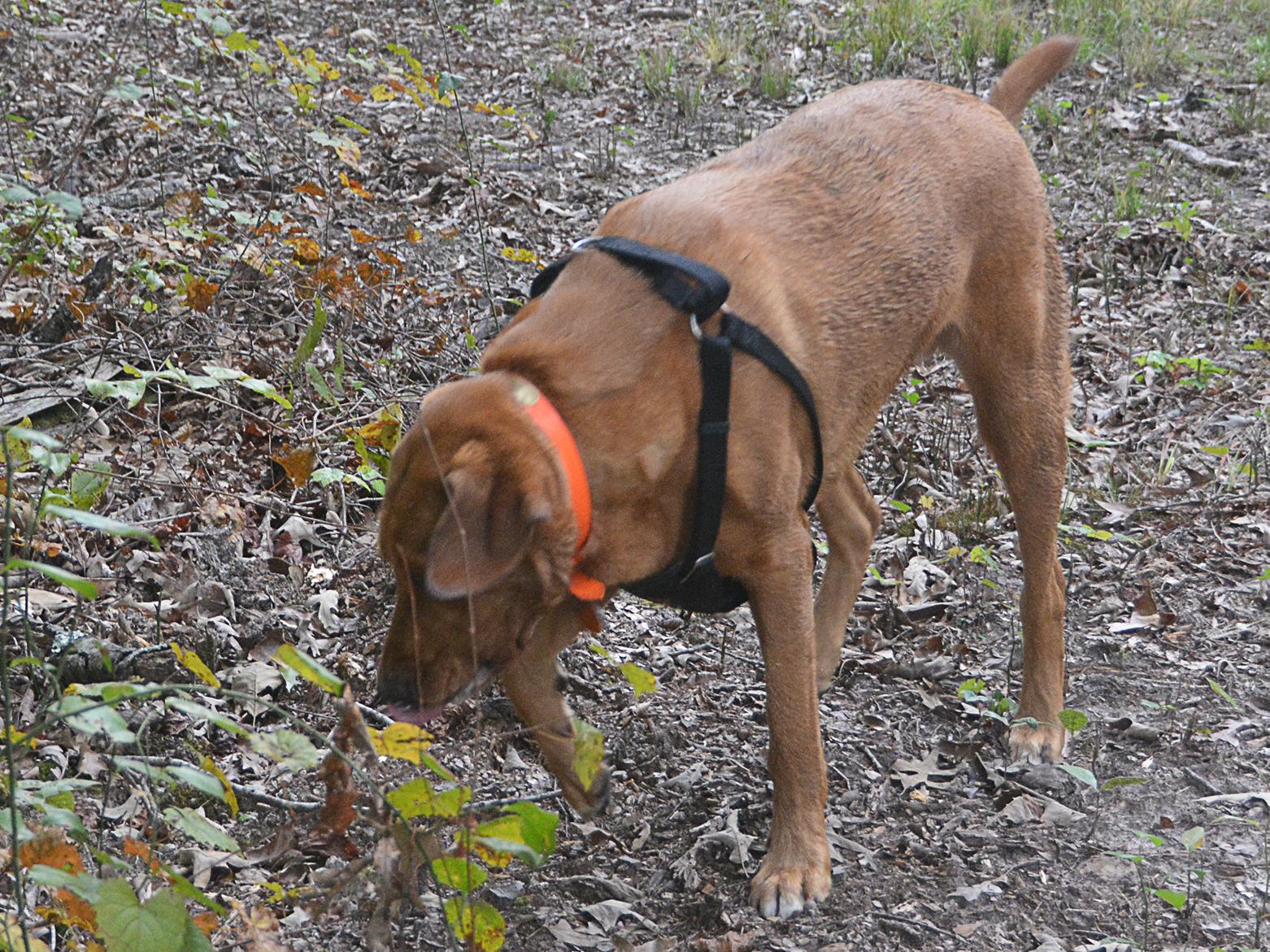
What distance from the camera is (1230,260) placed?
24.3 ft

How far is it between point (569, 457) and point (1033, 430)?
6.67ft

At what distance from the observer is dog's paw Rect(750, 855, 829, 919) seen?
3334 mm

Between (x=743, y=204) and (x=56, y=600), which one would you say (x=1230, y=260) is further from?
(x=56, y=600)

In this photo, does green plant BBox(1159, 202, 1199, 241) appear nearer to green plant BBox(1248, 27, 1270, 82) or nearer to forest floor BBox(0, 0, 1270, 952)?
forest floor BBox(0, 0, 1270, 952)

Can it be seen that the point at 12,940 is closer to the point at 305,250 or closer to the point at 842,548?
the point at 842,548

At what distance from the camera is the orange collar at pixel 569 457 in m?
2.82

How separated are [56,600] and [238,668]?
0.55 meters

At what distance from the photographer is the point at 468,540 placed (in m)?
2.71

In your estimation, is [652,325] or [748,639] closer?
[652,325]

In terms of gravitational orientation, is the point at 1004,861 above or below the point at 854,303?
below

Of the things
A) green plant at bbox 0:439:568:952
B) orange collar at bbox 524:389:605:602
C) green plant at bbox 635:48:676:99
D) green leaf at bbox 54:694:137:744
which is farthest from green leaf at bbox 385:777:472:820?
green plant at bbox 635:48:676:99

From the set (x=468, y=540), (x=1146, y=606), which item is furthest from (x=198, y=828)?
(x=1146, y=606)

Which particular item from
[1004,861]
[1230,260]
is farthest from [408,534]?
[1230,260]

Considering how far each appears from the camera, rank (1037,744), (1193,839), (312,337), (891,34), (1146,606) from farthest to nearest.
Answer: (891,34)
(1146,606)
(312,337)
(1037,744)
(1193,839)
